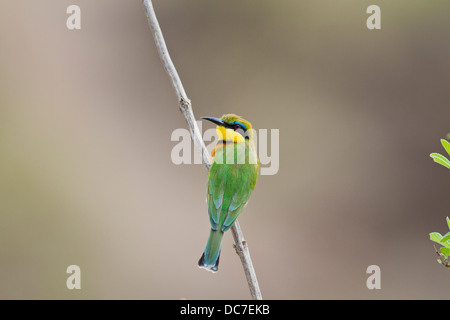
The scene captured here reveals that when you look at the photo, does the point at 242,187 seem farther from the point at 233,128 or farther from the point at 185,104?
the point at 185,104

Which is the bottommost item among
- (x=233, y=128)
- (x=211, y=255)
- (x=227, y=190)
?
(x=211, y=255)

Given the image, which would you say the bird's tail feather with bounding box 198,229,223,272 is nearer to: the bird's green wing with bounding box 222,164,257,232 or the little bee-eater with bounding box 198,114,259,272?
the little bee-eater with bounding box 198,114,259,272

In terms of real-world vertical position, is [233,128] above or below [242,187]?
above

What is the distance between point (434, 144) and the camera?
471 centimetres

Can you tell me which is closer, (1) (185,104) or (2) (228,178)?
(1) (185,104)

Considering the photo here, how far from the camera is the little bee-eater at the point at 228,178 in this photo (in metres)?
1.68

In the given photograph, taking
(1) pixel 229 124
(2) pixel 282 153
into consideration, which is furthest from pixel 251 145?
(2) pixel 282 153

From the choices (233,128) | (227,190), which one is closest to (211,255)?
(227,190)

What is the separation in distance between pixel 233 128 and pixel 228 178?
18cm

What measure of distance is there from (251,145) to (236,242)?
0.46 m

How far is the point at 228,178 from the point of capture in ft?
5.70

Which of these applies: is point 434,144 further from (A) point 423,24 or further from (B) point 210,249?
(B) point 210,249

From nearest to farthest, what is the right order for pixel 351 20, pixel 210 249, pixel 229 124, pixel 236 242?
pixel 236 242 → pixel 210 249 → pixel 229 124 → pixel 351 20

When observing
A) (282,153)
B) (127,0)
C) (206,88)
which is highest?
(127,0)
